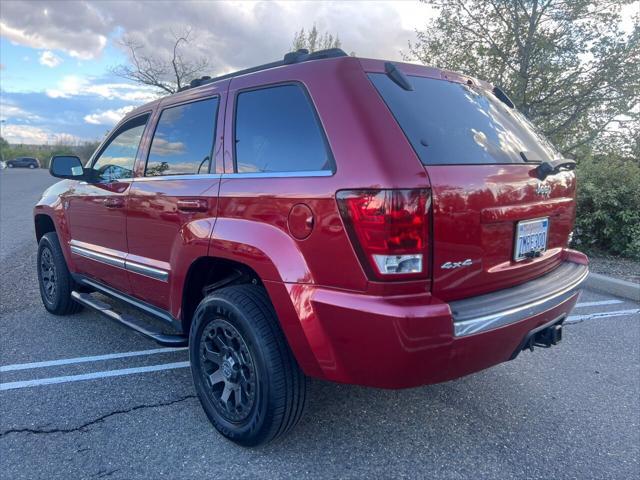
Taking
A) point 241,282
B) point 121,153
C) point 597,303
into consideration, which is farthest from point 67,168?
point 597,303

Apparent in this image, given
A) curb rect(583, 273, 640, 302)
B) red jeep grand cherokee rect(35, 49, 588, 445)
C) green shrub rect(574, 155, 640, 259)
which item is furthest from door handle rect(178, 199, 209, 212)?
green shrub rect(574, 155, 640, 259)

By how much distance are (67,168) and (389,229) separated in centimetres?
308

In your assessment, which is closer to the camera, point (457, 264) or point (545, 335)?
point (457, 264)

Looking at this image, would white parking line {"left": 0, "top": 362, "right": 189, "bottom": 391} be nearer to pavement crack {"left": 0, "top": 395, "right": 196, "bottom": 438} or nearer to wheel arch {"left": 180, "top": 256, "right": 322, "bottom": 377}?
pavement crack {"left": 0, "top": 395, "right": 196, "bottom": 438}

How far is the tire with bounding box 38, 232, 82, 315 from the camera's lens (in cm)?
440

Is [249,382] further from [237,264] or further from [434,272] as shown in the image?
[434,272]

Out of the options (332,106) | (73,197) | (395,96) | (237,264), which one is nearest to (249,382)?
(237,264)

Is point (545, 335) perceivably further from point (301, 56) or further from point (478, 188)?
point (301, 56)

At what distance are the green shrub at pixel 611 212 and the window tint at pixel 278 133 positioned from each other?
20.5 ft

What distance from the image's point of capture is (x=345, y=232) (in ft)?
6.57

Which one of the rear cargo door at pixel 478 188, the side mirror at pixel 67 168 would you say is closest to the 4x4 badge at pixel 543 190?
the rear cargo door at pixel 478 188

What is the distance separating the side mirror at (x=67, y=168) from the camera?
389cm

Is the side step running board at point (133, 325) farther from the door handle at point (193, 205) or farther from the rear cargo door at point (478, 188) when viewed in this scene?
the rear cargo door at point (478, 188)

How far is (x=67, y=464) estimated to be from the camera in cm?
243
